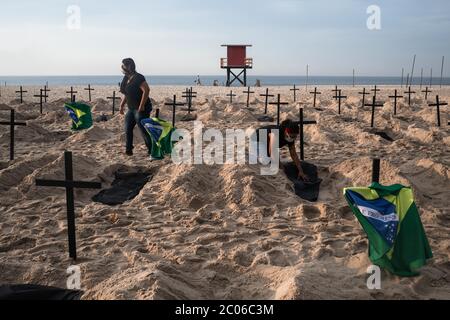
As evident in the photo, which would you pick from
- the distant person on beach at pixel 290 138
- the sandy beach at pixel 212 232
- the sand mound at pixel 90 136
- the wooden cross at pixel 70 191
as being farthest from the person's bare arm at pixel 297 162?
the sand mound at pixel 90 136

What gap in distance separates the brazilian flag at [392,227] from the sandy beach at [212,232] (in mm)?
169

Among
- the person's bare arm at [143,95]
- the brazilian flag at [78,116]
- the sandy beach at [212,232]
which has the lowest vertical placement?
the sandy beach at [212,232]

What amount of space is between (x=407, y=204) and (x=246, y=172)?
11.1 feet

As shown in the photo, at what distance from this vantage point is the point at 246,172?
6.95 m

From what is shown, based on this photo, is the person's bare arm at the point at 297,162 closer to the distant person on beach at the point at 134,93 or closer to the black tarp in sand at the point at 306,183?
the black tarp in sand at the point at 306,183

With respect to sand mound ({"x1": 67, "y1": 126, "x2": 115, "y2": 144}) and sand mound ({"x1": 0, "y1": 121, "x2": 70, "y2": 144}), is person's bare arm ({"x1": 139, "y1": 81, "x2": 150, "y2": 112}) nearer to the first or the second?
sand mound ({"x1": 67, "y1": 126, "x2": 115, "y2": 144})

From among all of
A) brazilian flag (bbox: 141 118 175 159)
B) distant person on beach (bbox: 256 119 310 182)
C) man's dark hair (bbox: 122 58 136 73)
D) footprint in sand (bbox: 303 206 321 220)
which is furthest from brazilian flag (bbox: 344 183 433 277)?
man's dark hair (bbox: 122 58 136 73)

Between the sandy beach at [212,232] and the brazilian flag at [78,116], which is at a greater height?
the brazilian flag at [78,116]

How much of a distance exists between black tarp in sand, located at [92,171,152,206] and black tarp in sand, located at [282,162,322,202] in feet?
8.02

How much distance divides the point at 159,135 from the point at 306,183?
117 inches

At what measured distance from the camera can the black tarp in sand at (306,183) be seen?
6551mm

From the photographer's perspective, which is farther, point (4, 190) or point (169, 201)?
point (4, 190)
